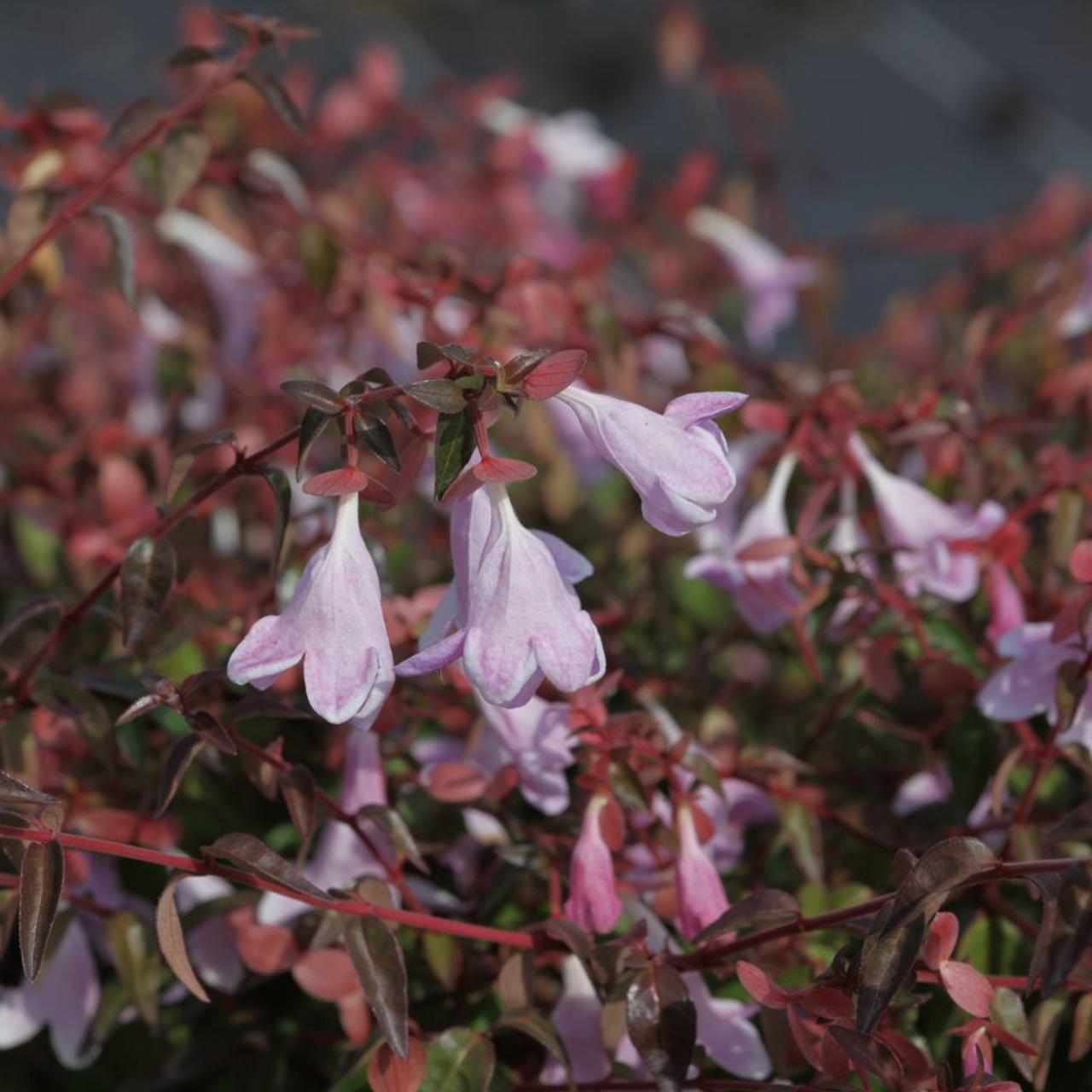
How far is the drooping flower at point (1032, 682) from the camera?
0.74 meters

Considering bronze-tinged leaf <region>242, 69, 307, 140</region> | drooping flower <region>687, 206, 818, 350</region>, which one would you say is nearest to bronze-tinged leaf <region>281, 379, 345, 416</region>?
→ bronze-tinged leaf <region>242, 69, 307, 140</region>

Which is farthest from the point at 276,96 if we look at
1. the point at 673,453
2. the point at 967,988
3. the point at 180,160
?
the point at 967,988

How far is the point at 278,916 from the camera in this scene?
775mm

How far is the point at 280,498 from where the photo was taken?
26.9 inches

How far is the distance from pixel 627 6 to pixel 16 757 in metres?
5.43

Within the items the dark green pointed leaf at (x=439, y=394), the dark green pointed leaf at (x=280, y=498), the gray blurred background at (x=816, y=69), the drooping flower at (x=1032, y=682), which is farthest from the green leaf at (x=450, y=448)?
the gray blurred background at (x=816, y=69)

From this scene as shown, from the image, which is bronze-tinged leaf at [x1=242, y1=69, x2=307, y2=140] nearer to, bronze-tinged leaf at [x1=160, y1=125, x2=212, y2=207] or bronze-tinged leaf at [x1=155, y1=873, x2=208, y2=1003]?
bronze-tinged leaf at [x1=160, y1=125, x2=212, y2=207]

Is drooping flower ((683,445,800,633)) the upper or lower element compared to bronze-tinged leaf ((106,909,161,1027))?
upper

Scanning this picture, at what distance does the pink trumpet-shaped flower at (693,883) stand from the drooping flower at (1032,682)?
0.54 ft

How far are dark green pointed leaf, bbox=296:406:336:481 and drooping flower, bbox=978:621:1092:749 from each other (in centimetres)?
38

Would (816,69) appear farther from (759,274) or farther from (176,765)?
(176,765)

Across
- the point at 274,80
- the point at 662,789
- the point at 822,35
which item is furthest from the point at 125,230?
the point at 822,35

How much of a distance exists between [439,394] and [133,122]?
1.45ft

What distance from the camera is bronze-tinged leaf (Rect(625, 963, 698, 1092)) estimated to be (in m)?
0.63
